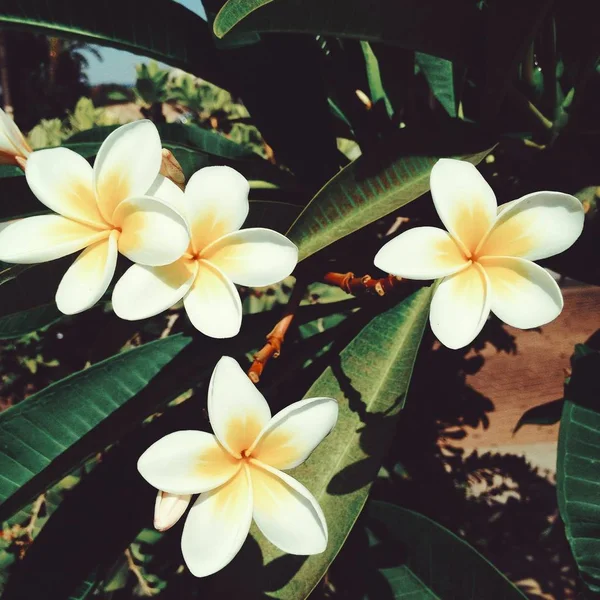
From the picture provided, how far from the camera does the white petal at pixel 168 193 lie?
45 cm

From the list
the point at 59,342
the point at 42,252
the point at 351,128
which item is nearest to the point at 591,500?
the point at 42,252

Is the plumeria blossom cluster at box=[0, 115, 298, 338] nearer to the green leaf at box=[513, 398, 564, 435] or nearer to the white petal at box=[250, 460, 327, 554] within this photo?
the white petal at box=[250, 460, 327, 554]

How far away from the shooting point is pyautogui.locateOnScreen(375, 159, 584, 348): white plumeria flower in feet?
1.37

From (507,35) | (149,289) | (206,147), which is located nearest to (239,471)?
(149,289)

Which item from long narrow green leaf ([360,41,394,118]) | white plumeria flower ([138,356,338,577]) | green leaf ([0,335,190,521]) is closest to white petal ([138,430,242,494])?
white plumeria flower ([138,356,338,577])

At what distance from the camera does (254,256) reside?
441 millimetres

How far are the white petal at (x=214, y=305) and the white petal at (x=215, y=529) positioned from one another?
115mm

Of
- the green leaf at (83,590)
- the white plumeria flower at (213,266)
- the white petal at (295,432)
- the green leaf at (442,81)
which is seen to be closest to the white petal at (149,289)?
the white plumeria flower at (213,266)

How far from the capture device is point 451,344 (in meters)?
0.41

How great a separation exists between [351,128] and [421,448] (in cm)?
73

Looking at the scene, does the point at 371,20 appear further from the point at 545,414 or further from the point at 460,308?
the point at 545,414

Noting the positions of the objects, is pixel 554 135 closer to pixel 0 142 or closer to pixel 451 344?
pixel 451 344

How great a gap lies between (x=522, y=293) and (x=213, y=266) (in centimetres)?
23

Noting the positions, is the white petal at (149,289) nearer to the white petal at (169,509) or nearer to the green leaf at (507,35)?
the white petal at (169,509)
